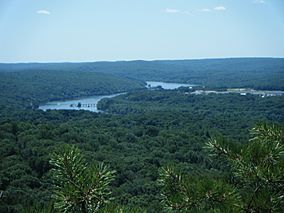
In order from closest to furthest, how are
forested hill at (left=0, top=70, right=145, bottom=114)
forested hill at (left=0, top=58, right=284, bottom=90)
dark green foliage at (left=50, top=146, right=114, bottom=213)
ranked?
dark green foliage at (left=50, top=146, right=114, bottom=213) → forested hill at (left=0, top=70, right=145, bottom=114) → forested hill at (left=0, top=58, right=284, bottom=90)

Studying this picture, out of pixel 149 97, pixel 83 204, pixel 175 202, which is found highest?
pixel 83 204

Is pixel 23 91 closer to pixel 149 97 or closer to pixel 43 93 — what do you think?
pixel 43 93

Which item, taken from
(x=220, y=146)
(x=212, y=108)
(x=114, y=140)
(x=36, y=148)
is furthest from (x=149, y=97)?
(x=220, y=146)

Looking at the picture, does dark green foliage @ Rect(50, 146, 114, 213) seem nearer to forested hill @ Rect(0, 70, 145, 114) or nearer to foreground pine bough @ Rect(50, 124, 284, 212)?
foreground pine bough @ Rect(50, 124, 284, 212)

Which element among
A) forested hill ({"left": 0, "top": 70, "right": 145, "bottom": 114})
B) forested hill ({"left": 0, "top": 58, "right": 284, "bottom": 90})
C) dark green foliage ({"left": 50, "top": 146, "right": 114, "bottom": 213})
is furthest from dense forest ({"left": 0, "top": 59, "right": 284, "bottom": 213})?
forested hill ({"left": 0, "top": 58, "right": 284, "bottom": 90})

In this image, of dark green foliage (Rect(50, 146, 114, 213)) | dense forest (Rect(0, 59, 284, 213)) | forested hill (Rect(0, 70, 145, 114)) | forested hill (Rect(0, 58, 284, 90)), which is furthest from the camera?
forested hill (Rect(0, 58, 284, 90))

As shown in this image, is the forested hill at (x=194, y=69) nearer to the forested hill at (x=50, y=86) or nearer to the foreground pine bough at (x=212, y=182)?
the forested hill at (x=50, y=86)

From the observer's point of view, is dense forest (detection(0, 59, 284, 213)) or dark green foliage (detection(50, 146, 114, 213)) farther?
dense forest (detection(0, 59, 284, 213))
